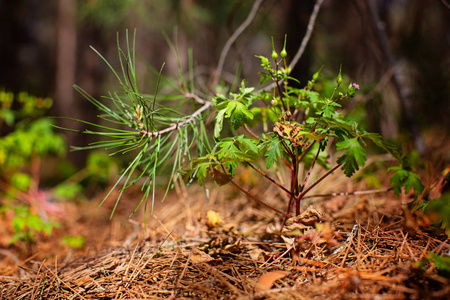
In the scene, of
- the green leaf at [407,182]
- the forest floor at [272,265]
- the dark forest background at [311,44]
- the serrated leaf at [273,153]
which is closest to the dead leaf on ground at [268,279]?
the forest floor at [272,265]

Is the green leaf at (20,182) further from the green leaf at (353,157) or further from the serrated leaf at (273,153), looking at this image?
the green leaf at (353,157)

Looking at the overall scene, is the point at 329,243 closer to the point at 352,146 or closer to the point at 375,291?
the point at 375,291

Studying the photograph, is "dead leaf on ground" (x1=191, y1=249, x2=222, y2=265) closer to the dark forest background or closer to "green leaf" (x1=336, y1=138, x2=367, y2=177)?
"green leaf" (x1=336, y1=138, x2=367, y2=177)

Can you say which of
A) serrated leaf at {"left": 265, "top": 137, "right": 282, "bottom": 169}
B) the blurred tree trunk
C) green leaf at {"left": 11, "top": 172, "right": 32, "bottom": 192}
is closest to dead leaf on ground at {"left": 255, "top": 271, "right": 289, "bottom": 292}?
serrated leaf at {"left": 265, "top": 137, "right": 282, "bottom": 169}

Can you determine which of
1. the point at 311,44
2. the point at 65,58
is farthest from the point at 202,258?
the point at 65,58

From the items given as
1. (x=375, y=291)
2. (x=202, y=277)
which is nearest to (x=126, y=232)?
(x=202, y=277)

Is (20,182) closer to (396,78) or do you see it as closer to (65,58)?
(396,78)

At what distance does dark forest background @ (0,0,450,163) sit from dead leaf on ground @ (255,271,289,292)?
1389 mm

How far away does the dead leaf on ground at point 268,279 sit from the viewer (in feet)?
2.86

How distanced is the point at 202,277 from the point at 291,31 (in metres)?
1.69

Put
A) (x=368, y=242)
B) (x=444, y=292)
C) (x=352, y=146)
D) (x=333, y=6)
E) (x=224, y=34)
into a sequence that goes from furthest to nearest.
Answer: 1. (x=224, y=34)
2. (x=333, y=6)
3. (x=368, y=242)
4. (x=352, y=146)
5. (x=444, y=292)

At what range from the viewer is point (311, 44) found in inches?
77.1

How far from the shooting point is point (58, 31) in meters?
5.81

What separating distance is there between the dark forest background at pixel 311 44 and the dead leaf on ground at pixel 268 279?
4.56 feet
